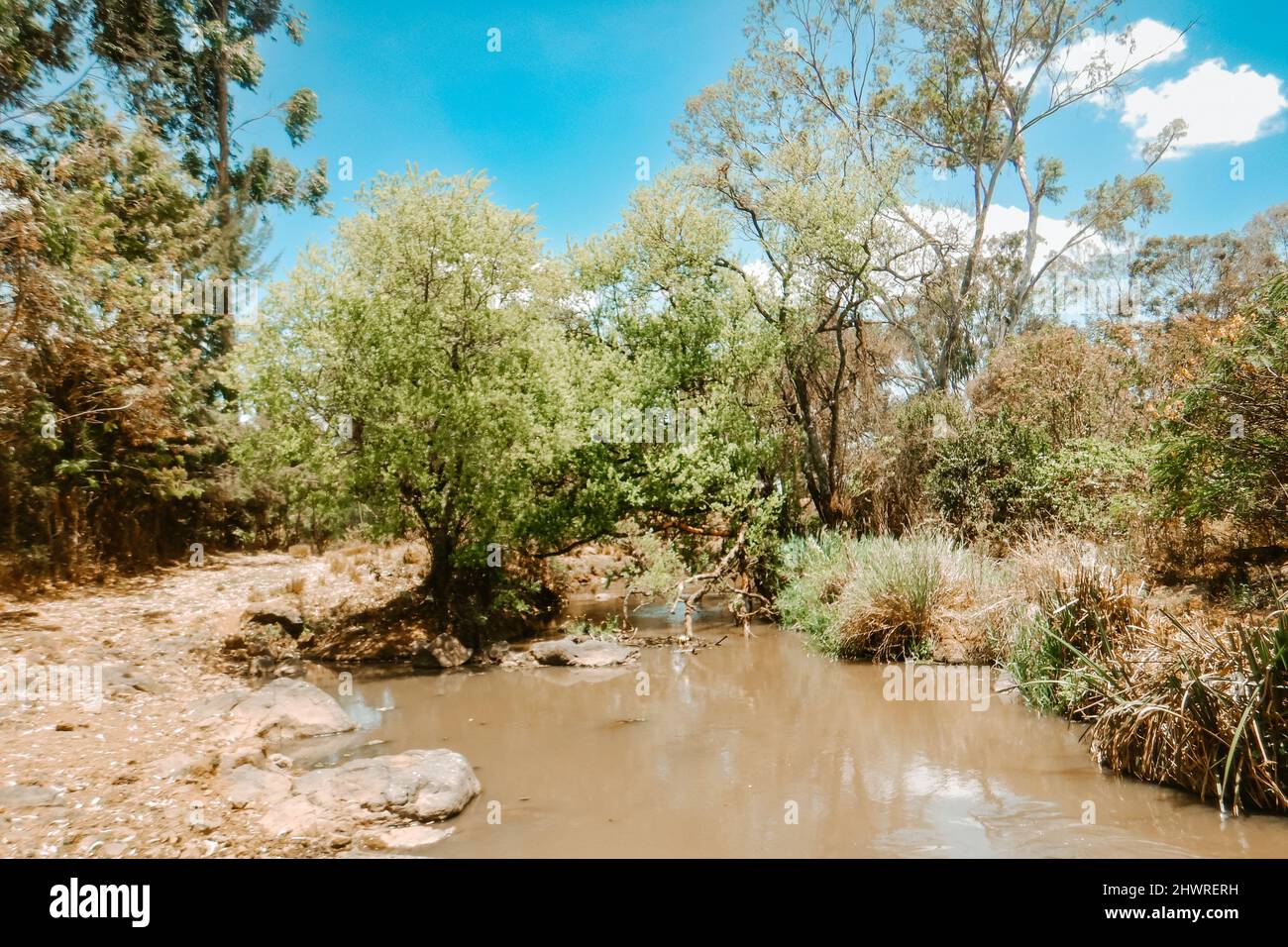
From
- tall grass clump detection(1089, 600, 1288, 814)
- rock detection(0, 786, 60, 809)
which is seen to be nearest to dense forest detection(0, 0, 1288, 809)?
tall grass clump detection(1089, 600, 1288, 814)

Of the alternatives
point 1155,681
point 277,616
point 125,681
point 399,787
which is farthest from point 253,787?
point 1155,681

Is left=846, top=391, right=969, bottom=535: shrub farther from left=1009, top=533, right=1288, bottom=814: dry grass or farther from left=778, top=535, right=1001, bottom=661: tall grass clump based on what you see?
left=1009, top=533, right=1288, bottom=814: dry grass

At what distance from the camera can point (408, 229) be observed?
12234 mm

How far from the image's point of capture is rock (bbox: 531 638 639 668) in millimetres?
12062

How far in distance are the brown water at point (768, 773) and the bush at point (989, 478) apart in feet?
17.1

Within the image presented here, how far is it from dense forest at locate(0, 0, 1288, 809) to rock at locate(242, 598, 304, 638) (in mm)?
2067

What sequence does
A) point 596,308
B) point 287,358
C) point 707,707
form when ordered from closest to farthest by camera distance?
point 707,707 → point 287,358 → point 596,308

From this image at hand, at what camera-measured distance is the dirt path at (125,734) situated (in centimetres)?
536
